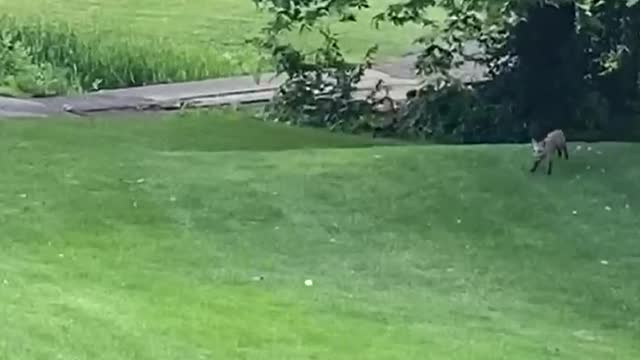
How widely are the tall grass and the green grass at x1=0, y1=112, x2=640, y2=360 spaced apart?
6.58m

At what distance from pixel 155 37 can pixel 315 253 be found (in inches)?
645

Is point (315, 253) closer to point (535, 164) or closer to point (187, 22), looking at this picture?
point (535, 164)

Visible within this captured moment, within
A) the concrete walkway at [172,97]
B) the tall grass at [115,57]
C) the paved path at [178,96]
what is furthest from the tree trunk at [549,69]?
the tall grass at [115,57]

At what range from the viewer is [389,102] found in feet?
65.4

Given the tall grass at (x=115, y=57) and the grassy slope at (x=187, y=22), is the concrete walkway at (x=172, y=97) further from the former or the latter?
the grassy slope at (x=187, y=22)

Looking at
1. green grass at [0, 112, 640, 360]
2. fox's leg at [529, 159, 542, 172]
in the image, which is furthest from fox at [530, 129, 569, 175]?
green grass at [0, 112, 640, 360]

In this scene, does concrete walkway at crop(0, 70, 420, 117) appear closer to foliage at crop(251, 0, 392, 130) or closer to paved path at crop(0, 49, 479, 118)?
paved path at crop(0, 49, 479, 118)

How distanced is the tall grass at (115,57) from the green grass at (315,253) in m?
6.58

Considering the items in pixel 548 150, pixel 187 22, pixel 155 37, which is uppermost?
pixel 548 150

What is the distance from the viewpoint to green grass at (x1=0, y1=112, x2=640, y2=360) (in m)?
8.30

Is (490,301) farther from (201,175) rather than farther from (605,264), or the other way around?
(201,175)

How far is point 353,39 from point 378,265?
59.7 feet

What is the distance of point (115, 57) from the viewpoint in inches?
925

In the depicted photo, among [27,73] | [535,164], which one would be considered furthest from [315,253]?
[27,73]
